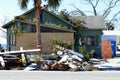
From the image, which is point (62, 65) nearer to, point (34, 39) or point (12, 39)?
point (34, 39)

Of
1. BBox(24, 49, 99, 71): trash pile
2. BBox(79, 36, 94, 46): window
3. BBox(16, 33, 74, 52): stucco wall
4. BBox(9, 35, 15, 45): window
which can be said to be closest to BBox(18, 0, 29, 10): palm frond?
BBox(16, 33, 74, 52): stucco wall

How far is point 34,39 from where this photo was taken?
34.4m

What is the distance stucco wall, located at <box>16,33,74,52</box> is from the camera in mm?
34062

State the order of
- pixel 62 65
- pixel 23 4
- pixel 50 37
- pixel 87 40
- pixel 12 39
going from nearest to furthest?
pixel 62 65 < pixel 23 4 < pixel 50 37 < pixel 12 39 < pixel 87 40

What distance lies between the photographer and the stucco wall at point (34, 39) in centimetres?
3406

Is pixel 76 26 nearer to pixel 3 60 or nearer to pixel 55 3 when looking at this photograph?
pixel 55 3

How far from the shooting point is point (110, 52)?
3781 cm

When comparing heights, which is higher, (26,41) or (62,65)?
(26,41)

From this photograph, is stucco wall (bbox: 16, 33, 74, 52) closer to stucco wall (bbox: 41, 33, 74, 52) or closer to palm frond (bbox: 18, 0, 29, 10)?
stucco wall (bbox: 41, 33, 74, 52)

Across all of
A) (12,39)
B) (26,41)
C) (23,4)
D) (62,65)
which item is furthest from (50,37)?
(62,65)

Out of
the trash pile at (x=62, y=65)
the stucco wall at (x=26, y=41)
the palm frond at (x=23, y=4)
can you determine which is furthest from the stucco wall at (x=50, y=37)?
the trash pile at (x=62, y=65)

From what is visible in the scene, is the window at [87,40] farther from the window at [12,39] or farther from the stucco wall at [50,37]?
the window at [12,39]

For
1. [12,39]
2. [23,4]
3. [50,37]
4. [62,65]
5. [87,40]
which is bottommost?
[62,65]

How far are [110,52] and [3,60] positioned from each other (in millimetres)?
18167
